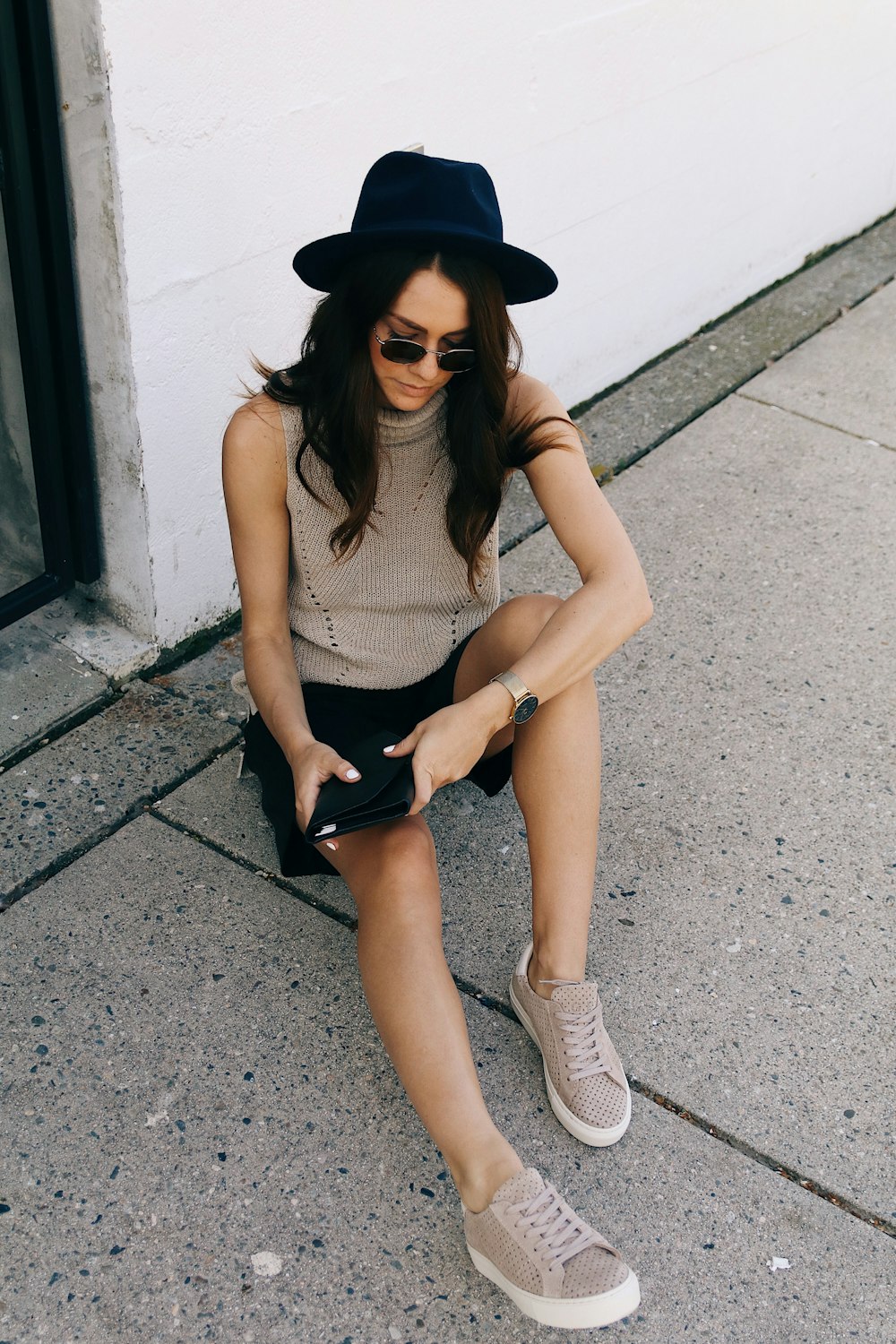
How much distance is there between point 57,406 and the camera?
9.32 ft

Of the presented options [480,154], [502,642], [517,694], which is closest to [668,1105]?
[517,694]

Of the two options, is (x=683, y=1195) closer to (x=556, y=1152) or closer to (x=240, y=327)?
(x=556, y=1152)

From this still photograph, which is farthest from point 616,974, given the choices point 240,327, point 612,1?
point 612,1

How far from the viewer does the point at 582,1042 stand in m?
2.27

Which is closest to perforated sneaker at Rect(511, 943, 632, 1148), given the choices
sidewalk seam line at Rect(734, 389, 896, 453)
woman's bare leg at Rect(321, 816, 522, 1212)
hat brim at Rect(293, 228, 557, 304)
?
woman's bare leg at Rect(321, 816, 522, 1212)

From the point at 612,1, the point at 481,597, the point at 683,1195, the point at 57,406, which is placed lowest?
the point at 683,1195

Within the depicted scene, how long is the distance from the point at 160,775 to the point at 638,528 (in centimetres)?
168

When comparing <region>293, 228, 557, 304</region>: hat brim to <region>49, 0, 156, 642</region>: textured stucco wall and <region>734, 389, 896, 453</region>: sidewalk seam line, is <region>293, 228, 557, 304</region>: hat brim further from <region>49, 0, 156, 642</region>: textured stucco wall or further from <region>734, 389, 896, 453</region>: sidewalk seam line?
<region>734, 389, 896, 453</region>: sidewalk seam line

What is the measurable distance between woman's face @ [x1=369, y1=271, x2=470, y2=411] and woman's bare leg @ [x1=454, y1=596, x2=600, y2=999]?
0.62 meters

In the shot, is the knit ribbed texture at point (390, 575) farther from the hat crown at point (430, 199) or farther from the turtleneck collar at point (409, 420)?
Result: the hat crown at point (430, 199)

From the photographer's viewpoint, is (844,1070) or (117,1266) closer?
(117,1266)

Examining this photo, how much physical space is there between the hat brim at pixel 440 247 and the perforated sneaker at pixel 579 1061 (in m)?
1.20

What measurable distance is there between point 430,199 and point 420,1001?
1.27 metres

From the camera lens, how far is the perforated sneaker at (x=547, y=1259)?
6.16 ft
